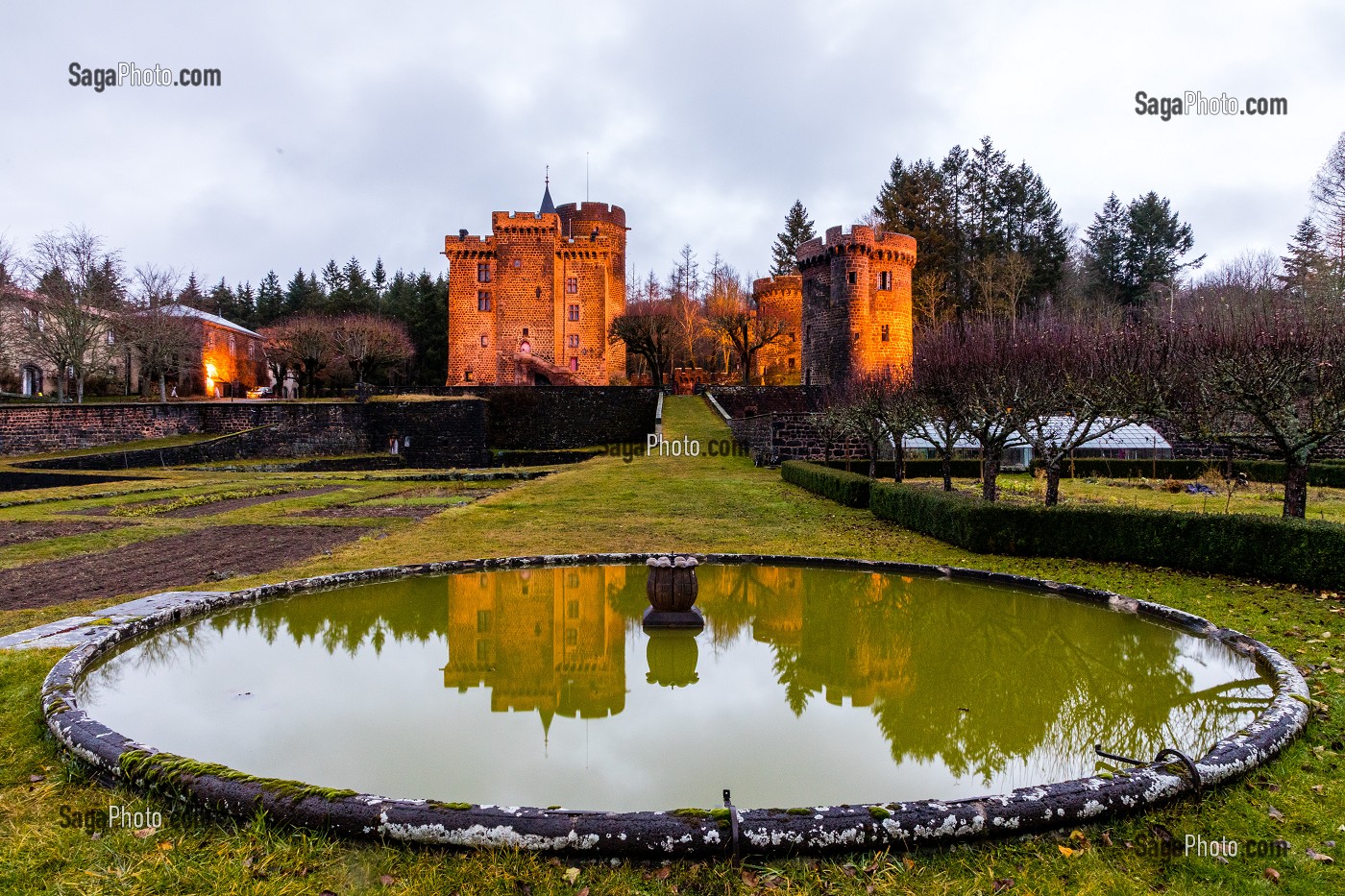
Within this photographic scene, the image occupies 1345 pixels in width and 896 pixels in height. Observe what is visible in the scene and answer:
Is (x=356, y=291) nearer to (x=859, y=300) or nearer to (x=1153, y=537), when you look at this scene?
(x=859, y=300)

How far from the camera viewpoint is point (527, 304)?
47.8 m

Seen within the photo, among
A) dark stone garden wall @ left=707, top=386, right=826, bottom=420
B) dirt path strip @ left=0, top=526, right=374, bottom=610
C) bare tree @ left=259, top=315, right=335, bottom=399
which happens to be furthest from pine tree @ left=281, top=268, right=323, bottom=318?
dirt path strip @ left=0, top=526, right=374, bottom=610

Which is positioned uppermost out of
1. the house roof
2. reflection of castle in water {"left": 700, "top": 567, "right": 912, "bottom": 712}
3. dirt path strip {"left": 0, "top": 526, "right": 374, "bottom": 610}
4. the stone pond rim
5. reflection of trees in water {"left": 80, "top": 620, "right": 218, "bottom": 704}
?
the house roof

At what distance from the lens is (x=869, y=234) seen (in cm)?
4225

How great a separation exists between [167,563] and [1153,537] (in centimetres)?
1463

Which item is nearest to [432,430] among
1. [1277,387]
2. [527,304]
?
[527,304]

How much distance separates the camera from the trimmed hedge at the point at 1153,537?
9.68 meters

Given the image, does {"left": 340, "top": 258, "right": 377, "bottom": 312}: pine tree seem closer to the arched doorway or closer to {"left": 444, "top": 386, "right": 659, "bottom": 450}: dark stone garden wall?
the arched doorway

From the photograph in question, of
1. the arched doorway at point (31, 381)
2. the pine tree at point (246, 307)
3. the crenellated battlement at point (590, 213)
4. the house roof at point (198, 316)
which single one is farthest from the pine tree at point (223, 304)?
the crenellated battlement at point (590, 213)

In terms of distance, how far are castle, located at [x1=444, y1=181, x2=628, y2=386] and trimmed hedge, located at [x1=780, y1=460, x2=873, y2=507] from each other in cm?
2743

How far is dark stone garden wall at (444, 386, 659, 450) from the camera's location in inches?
1585

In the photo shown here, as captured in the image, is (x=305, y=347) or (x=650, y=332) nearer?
(x=650, y=332)

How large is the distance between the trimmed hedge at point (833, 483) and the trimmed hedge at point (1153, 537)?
374 centimetres

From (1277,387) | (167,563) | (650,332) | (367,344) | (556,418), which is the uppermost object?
(650,332)
